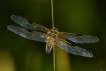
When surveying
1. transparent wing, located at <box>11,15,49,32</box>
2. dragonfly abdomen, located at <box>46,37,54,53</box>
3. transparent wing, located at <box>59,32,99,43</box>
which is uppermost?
transparent wing, located at <box>11,15,49,32</box>

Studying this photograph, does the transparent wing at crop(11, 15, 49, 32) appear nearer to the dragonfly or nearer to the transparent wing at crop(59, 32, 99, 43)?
the dragonfly

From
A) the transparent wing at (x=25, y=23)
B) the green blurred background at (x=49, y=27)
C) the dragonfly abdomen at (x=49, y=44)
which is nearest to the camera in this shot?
the dragonfly abdomen at (x=49, y=44)

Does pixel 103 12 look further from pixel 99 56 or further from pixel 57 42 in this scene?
pixel 57 42

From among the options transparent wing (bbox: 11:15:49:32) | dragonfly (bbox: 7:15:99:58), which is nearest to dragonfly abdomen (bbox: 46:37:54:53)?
dragonfly (bbox: 7:15:99:58)

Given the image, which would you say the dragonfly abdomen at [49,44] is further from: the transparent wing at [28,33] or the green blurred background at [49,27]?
the green blurred background at [49,27]

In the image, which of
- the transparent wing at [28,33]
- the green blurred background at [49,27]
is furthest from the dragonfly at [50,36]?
the green blurred background at [49,27]

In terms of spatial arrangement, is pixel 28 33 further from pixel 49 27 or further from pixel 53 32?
pixel 49 27
